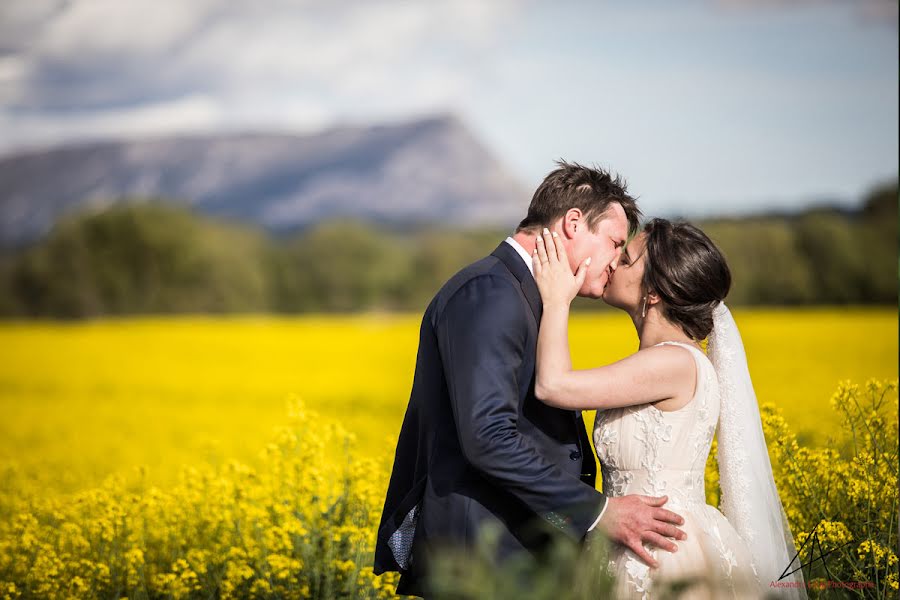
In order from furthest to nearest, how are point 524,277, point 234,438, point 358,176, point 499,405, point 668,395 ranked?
point 358,176 < point 234,438 < point 668,395 < point 524,277 < point 499,405

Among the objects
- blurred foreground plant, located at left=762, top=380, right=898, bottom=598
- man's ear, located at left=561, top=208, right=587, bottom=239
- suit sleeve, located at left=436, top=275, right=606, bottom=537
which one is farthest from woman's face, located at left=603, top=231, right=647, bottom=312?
blurred foreground plant, located at left=762, top=380, right=898, bottom=598

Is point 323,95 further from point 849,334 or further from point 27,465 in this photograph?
point 27,465

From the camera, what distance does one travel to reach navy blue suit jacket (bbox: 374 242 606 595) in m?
3.02

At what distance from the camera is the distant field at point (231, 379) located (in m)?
10.3

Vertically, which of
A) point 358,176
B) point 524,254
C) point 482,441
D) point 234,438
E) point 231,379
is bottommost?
point 231,379

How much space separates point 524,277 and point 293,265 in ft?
120

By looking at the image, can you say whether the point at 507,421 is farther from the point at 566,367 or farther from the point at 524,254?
the point at 524,254

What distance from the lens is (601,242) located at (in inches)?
128

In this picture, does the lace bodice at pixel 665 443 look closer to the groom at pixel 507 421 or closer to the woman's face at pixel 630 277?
the groom at pixel 507 421

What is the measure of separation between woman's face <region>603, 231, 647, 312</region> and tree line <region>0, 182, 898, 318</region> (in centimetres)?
2134

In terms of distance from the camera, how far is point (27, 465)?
9352 millimetres

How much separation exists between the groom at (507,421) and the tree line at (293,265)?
70.9 feet

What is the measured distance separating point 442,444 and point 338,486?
2087 mm

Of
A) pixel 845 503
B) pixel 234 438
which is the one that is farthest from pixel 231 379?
pixel 845 503
